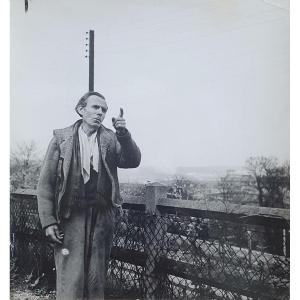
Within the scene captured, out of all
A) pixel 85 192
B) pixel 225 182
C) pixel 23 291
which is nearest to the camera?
pixel 225 182

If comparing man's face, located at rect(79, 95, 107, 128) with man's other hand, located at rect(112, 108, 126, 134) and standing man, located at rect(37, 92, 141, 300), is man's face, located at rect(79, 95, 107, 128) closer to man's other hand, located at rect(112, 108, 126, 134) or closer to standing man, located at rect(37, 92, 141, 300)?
standing man, located at rect(37, 92, 141, 300)

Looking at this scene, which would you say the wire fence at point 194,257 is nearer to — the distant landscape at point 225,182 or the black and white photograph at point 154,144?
the black and white photograph at point 154,144

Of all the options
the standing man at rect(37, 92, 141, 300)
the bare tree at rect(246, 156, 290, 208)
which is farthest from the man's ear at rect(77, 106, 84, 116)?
the bare tree at rect(246, 156, 290, 208)

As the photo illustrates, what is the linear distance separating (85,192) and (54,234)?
380mm

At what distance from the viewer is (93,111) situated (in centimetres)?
361

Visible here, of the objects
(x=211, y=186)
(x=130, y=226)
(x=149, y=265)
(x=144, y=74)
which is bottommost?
(x=149, y=265)

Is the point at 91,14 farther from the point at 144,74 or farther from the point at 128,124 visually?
the point at 128,124

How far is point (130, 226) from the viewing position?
3.62 meters

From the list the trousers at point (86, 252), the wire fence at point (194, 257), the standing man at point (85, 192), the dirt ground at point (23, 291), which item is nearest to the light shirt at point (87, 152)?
the standing man at point (85, 192)

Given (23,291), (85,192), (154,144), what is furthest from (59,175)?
(23,291)

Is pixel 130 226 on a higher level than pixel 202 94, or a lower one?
lower

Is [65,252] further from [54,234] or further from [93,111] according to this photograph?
[93,111]

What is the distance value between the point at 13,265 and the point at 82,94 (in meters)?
1.32
